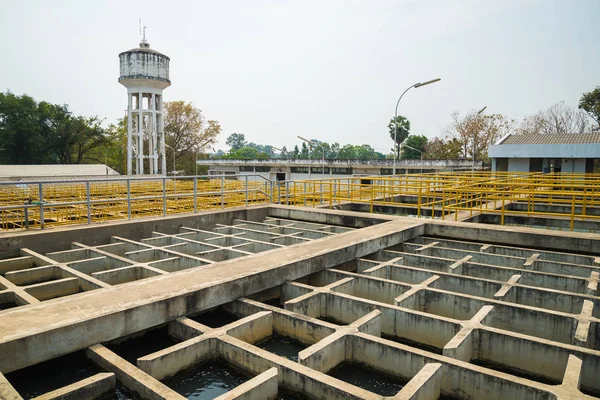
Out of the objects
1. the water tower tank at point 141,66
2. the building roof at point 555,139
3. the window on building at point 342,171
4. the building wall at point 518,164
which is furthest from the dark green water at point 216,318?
the window on building at point 342,171

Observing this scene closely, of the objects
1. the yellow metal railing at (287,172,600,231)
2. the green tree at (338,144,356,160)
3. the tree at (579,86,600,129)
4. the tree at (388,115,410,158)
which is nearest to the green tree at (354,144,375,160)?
the green tree at (338,144,356,160)

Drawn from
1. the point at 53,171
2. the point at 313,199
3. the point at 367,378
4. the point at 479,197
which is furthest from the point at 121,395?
the point at 53,171

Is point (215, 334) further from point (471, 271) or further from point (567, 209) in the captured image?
point (567, 209)

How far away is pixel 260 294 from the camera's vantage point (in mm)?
7980

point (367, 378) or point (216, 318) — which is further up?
point (216, 318)

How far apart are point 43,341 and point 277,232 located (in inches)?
338

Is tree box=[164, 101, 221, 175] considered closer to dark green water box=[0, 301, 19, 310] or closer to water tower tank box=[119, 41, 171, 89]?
water tower tank box=[119, 41, 171, 89]

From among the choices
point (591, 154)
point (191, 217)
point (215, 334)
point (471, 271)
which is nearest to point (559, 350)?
point (471, 271)

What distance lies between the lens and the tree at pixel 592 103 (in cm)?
4747

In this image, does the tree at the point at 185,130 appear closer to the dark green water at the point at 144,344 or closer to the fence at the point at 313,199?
the fence at the point at 313,199

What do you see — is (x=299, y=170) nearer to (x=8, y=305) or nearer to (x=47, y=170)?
(x=47, y=170)

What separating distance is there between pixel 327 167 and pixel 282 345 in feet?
200

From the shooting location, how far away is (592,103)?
48000 mm

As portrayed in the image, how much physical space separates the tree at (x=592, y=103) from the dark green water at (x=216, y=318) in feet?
173
